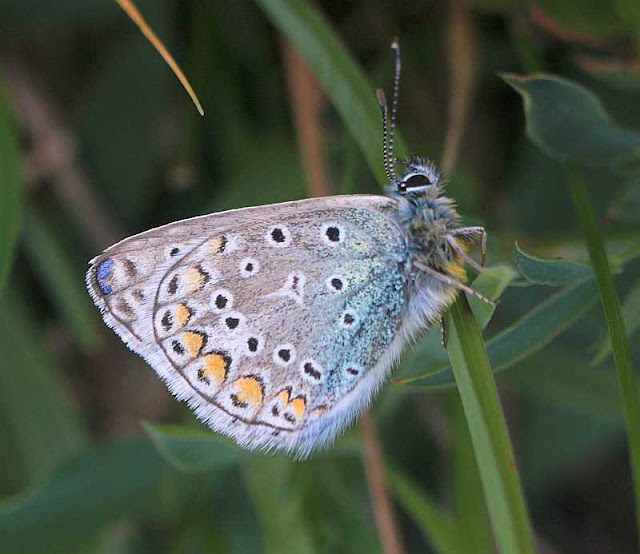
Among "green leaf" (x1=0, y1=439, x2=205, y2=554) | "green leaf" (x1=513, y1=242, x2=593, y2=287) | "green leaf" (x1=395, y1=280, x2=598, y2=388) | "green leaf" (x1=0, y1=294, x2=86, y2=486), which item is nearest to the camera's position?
"green leaf" (x1=513, y1=242, x2=593, y2=287)

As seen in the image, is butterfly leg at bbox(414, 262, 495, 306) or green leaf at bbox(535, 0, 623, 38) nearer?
butterfly leg at bbox(414, 262, 495, 306)

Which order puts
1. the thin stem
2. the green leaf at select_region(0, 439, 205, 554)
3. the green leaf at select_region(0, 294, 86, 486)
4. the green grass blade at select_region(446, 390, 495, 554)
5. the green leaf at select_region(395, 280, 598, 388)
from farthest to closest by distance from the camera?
1. the green leaf at select_region(0, 294, 86, 486)
2. the green grass blade at select_region(446, 390, 495, 554)
3. the thin stem
4. the green leaf at select_region(0, 439, 205, 554)
5. the green leaf at select_region(395, 280, 598, 388)

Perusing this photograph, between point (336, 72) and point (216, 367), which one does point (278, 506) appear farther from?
point (336, 72)

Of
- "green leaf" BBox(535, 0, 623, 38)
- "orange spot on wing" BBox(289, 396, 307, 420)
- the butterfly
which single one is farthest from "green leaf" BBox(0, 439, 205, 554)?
"green leaf" BBox(535, 0, 623, 38)

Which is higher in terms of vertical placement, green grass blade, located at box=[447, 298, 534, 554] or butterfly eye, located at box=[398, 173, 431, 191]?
butterfly eye, located at box=[398, 173, 431, 191]

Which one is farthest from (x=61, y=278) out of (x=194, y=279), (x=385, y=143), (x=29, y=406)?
(x=385, y=143)

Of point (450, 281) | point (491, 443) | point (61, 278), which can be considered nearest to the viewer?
point (491, 443)

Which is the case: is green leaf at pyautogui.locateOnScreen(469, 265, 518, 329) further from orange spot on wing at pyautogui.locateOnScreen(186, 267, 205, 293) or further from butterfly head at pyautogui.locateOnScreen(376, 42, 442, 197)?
orange spot on wing at pyautogui.locateOnScreen(186, 267, 205, 293)

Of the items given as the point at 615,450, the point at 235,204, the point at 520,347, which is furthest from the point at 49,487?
the point at 615,450
